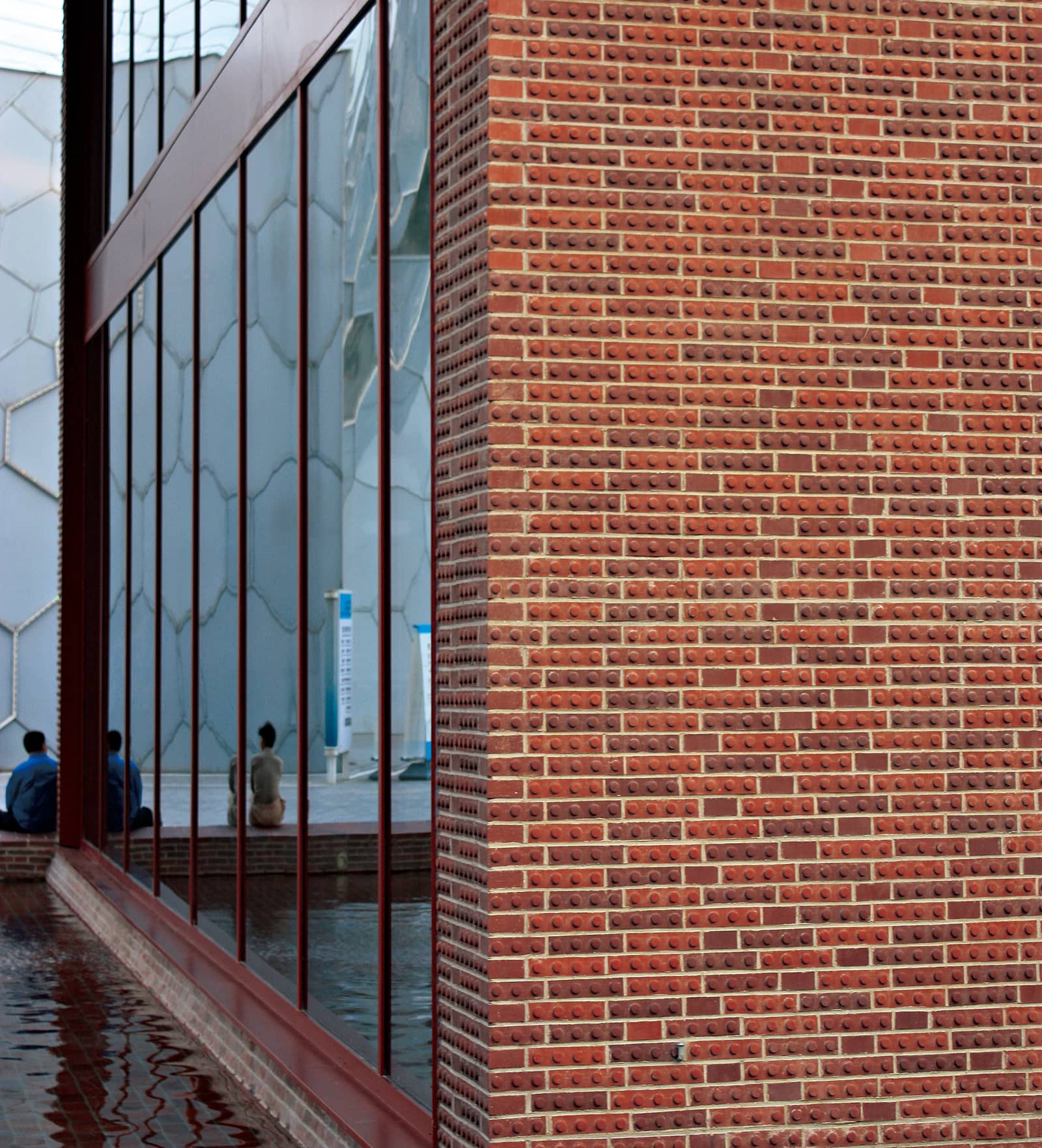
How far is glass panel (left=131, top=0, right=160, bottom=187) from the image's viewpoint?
13.5m

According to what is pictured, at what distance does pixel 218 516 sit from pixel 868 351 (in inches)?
476

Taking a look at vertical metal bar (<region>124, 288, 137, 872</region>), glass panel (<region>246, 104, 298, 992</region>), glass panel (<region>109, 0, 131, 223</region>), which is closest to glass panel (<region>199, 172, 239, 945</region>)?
glass panel (<region>246, 104, 298, 992</region>)

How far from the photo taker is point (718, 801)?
520 centimetres

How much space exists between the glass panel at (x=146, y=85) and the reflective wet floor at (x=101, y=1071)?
5820 mm

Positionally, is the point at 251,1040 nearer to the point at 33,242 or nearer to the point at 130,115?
the point at 130,115

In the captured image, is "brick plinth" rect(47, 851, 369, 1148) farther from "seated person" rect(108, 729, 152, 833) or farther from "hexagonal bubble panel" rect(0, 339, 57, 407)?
"hexagonal bubble panel" rect(0, 339, 57, 407)

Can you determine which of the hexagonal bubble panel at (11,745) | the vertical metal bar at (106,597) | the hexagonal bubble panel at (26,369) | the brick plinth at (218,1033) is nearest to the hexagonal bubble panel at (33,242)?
the hexagonal bubble panel at (26,369)

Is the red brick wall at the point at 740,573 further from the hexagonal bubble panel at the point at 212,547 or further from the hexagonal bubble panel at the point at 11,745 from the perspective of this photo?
the hexagonal bubble panel at the point at 11,745

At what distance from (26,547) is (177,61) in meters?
20.2

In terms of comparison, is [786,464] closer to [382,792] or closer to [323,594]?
[382,792]

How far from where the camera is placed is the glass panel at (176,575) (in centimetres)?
1392

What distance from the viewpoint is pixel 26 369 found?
32.5 meters

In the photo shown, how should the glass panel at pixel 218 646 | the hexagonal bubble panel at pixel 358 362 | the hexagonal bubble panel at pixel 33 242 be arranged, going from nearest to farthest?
the hexagonal bubble panel at pixel 358 362 < the glass panel at pixel 218 646 < the hexagonal bubble panel at pixel 33 242

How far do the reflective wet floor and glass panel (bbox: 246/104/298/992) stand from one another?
84cm
